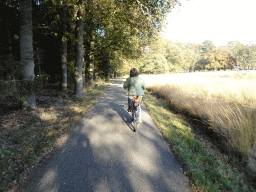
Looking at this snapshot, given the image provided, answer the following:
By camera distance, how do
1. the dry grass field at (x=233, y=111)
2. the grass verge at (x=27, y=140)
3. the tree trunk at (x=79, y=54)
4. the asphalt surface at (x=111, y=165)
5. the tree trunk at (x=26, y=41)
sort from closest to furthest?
the asphalt surface at (x=111, y=165) → the grass verge at (x=27, y=140) → the dry grass field at (x=233, y=111) → the tree trunk at (x=26, y=41) → the tree trunk at (x=79, y=54)

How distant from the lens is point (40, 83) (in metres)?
5.87

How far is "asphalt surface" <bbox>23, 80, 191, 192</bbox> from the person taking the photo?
2.46m

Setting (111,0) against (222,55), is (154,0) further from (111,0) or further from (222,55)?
(222,55)

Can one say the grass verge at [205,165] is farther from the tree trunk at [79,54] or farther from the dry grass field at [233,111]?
the tree trunk at [79,54]

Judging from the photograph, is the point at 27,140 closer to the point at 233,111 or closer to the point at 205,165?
the point at 205,165

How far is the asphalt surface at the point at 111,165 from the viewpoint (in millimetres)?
2455

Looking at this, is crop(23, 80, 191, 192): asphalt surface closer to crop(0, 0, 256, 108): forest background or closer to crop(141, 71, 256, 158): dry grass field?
crop(141, 71, 256, 158): dry grass field

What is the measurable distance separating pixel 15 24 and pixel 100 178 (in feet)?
35.7

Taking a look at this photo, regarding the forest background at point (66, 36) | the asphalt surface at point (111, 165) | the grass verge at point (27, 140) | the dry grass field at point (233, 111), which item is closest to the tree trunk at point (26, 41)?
the forest background at point (66, 36)

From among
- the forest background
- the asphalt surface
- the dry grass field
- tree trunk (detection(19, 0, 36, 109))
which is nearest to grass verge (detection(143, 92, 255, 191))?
the asphalt surface

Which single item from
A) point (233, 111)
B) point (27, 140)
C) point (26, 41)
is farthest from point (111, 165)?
point (26, 41)

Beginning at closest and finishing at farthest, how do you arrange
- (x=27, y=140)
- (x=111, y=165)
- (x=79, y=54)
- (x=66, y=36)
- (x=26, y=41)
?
(x=111, y=165)
(x=27, y=140)
(x=26, y=41)
(x=79, y=54)
(x=66, y=36)

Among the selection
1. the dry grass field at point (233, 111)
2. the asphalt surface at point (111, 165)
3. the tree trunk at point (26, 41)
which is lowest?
the asphalt surface at point (111, 165)

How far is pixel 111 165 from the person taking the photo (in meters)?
2.97
